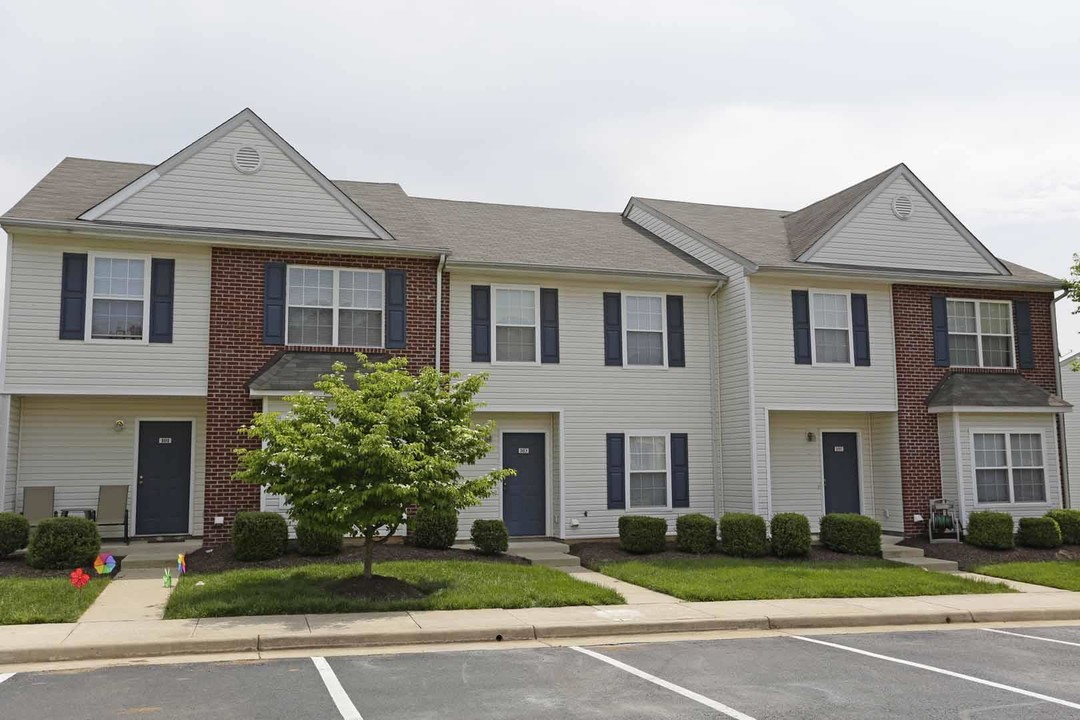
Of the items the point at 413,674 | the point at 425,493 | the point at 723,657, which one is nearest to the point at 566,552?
the point at 425,493

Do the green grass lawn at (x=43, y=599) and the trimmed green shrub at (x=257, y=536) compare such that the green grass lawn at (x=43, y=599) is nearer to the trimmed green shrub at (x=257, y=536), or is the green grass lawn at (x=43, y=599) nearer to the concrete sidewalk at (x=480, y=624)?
the concrete sidewalk at (x=480, y=624)

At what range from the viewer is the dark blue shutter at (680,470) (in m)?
19.1

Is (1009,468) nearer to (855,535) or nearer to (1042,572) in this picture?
(1042,572)

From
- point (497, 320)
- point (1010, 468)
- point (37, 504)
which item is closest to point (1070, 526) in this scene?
point (1010, 468)

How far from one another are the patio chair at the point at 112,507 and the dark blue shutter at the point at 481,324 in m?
6.96

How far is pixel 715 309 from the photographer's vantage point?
65.3 feet

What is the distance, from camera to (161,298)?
16.2 m

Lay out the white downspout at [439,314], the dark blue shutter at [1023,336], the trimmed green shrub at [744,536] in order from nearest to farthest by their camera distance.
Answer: the trimmed green shrub at [744,536] < the white downspout at [439,314] < the dark blue shutter at [1023,336]

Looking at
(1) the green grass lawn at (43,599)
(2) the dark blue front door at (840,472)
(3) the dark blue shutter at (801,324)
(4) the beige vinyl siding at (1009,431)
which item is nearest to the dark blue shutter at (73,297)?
(1) the green grass lawn at (43,599)

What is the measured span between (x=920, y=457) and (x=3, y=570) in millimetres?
17230

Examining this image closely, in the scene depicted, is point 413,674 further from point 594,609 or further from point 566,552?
point 566,552

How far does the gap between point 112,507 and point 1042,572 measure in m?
16.5

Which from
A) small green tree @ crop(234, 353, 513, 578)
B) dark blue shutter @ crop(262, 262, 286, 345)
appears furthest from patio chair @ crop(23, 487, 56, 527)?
small green tree @ crop(234, 353, 513, 578)

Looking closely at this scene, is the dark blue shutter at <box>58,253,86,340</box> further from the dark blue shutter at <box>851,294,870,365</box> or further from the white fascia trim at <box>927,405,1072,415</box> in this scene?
the white fascia trim at <box>927,405,1072,415</box>
